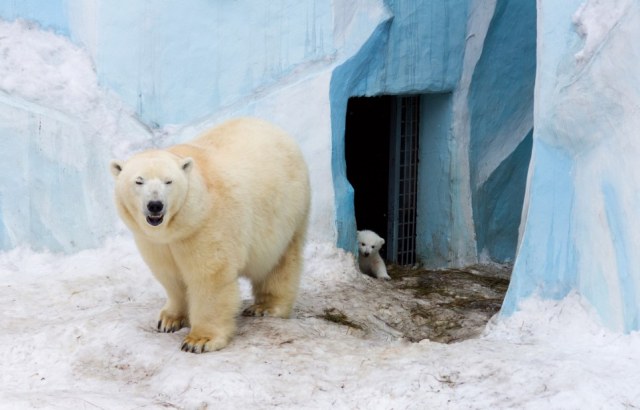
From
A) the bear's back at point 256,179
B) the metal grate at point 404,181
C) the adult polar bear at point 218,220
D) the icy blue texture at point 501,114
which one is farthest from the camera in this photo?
the metal grate at point 404,181

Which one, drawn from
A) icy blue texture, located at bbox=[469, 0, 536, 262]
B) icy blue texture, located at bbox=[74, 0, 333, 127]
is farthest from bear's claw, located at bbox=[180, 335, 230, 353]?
icy blue texture, located at bbox=[469, 0, 536, 262]

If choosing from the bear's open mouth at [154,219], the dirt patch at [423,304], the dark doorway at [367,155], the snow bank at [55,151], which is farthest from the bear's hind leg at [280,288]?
the dark doorway at [367,155]

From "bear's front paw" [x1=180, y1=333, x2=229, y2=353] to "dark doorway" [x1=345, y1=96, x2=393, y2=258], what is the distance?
5564 millimetres

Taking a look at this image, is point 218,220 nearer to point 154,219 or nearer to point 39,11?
point 154,219

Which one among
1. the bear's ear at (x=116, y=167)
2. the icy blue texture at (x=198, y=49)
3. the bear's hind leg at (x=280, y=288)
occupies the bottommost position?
the bear's hind leg at (x=280, y=288)

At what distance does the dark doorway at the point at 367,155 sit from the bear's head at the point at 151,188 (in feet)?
19.2

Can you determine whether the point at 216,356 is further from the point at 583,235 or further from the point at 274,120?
the point at 274,120

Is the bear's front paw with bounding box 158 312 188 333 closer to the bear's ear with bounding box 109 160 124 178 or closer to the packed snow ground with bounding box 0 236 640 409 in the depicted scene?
the packed snow ground with bounding box 0 236 640 409

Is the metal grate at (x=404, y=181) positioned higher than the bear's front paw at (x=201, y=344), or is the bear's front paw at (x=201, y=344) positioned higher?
the metal grate at (x=404, y=181)

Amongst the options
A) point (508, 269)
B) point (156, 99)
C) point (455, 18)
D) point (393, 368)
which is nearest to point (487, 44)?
point (455, 18)

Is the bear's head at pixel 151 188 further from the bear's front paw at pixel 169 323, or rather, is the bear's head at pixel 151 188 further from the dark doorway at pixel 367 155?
the dark doorway at pixel 367 155

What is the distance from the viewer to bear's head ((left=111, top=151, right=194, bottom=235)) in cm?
489

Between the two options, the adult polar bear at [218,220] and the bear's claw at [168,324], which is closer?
the adult polar bear at [218,220]

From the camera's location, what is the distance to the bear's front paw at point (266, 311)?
605 centimetres
